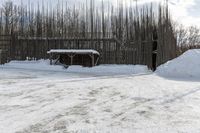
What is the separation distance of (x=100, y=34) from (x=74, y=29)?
7.60 feet

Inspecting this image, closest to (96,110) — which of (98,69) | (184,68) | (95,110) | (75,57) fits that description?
(95,110)

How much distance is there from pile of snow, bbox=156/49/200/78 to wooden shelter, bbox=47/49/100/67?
556 centimetres

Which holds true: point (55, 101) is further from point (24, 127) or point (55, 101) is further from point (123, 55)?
point (123, 55)

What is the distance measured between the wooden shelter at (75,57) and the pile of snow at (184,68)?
5.56 m

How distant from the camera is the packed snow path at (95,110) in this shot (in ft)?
19.2

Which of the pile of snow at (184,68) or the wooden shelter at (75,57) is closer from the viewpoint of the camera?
the pile of snow at (184,68)

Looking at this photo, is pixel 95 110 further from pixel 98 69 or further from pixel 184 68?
pixel 98 69

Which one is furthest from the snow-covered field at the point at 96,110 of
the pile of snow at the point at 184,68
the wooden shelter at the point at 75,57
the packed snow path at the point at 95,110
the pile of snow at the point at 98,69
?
the wooden shelter at the point at 75,57

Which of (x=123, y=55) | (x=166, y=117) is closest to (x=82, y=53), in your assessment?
(x=123, y=55)

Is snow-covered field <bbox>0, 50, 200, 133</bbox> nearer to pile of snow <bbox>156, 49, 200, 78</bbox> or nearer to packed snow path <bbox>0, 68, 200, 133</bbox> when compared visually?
Answer: packed snow path <bbox>0, 68, 200, 133</bbox>

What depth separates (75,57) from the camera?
2445 cm

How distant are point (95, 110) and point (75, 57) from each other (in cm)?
1718

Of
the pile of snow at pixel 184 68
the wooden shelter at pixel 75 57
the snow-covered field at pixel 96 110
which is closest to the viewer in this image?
the snow-covered field at pixel 96 110

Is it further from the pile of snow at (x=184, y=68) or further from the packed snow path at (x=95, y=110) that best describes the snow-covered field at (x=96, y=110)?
the pile of snow at (x=184, y=68)
